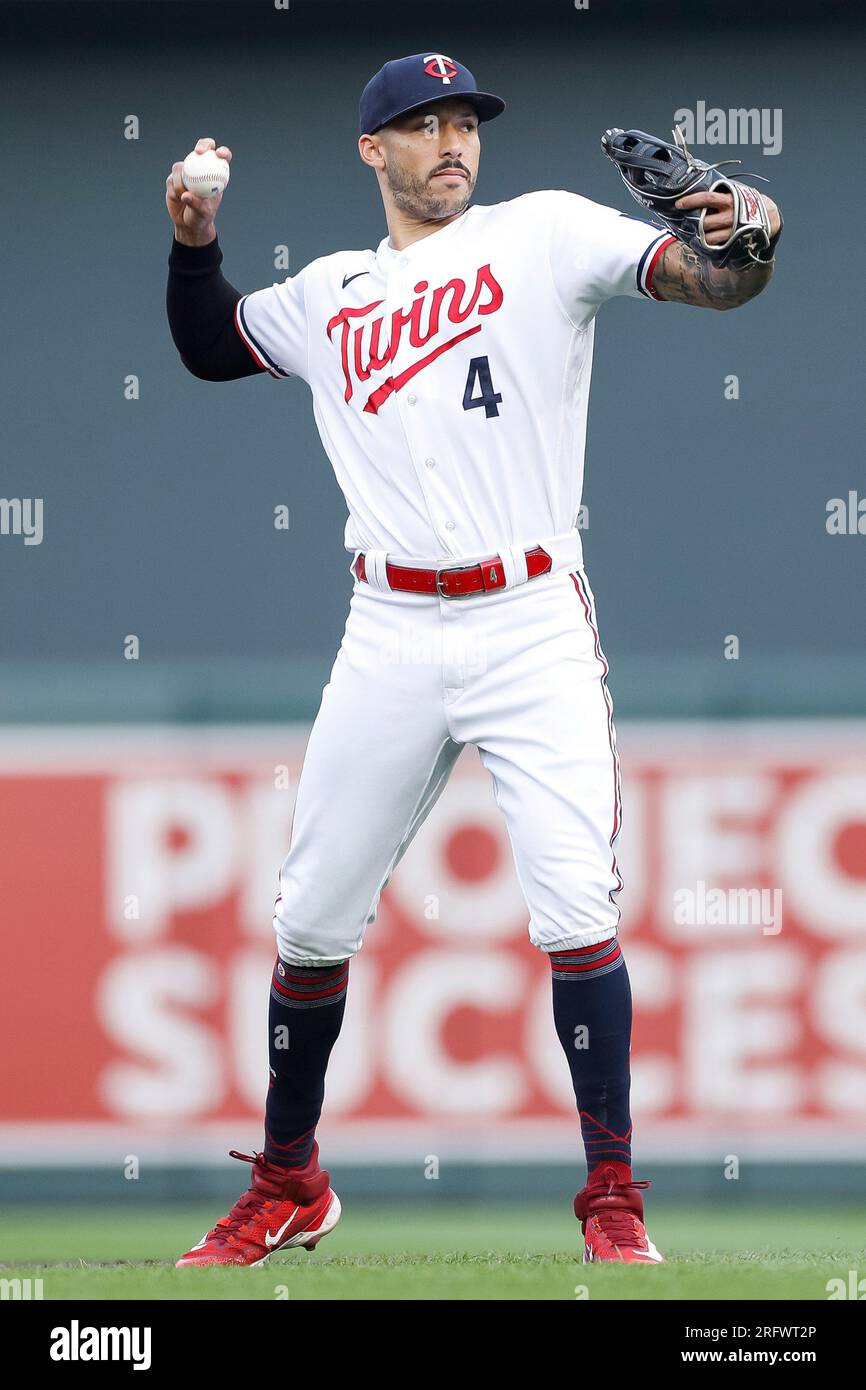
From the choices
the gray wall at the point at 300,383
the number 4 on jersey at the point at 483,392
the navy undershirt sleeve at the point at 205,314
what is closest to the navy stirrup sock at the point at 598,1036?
the number 4 on jersey at the point at 483,392

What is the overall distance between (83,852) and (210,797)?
0.96ft

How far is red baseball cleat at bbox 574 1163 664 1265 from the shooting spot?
100 inches

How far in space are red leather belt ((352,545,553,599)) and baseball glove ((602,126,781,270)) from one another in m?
0.49

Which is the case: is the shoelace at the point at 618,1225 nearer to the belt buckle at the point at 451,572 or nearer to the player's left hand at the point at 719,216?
the belt buckle at the point at 451,572

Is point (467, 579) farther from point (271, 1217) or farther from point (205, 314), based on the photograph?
point (271, 1217)

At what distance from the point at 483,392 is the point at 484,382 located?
0.01 m

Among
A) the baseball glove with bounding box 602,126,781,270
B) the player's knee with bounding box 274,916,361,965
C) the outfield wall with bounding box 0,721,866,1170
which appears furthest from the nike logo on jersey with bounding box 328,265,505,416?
the outfield wall with bounding box 0,721,866,1170

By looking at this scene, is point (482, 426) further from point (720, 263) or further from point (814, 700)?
point (814, 700)

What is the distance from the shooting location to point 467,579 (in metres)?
2.66

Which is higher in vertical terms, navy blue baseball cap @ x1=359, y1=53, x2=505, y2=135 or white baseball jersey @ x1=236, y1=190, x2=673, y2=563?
navy blue baseball cap @ x1=359, y1=53, x2=505, y2=135

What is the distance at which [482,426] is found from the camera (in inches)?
105

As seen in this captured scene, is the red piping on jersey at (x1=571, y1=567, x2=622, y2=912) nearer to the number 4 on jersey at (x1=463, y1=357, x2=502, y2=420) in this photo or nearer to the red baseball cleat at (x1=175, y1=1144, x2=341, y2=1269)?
the number 4 on jersey at (x1=463, y1=357, x2=502, y2=420)

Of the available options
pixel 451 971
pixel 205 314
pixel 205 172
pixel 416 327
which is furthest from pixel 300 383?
pixel 416 327

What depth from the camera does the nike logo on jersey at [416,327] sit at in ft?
8.81
